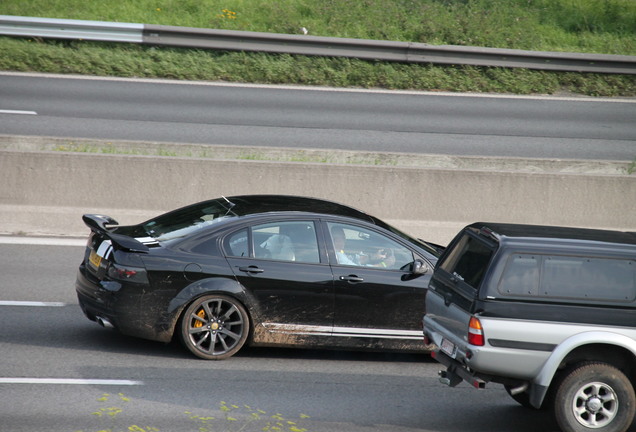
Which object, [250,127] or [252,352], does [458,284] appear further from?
[250,127]

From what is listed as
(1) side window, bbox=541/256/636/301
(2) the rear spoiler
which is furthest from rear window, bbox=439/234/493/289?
(2) the rear spoiler

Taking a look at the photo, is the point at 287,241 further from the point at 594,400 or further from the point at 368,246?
the point at 594,400

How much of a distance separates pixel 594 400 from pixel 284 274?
303 centimetres

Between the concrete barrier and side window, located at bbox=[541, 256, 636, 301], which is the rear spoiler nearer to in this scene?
side window, located at bbox=[541, 256, 636, 301]

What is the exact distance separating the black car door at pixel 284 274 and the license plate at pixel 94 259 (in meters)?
1.19

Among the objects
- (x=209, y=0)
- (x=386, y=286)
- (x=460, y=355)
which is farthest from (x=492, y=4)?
(x=460, y=355)

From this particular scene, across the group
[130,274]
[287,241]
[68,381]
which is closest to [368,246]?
[287,241]

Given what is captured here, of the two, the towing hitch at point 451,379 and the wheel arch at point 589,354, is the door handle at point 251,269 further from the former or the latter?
the wheel arch at point 589,354

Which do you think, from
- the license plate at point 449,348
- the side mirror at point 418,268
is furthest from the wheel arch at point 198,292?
the license plate at point 449,348

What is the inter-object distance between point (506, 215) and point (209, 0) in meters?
14.1

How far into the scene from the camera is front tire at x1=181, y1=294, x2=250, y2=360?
807 centimetres

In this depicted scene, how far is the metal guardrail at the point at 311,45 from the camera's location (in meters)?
20.5

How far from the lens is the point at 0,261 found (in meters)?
11.3

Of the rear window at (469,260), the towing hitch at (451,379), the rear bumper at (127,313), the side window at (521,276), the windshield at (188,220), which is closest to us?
the side window at (521,276)
